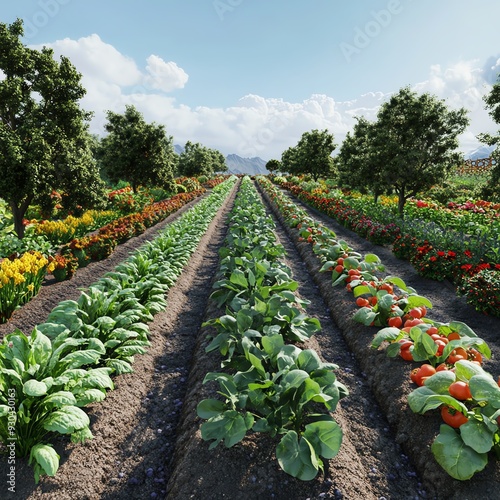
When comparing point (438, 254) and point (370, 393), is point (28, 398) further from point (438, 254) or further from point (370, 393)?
point (438, 254)

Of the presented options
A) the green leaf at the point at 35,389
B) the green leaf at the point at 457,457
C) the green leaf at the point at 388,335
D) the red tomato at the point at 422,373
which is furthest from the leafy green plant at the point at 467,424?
the green leaf at the point at 35,389

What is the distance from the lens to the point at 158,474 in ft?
10.3

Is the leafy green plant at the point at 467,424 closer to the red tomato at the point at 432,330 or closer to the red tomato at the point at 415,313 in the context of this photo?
the red tomato at the point at 432,330

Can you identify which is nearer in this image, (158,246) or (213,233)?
(158,246)

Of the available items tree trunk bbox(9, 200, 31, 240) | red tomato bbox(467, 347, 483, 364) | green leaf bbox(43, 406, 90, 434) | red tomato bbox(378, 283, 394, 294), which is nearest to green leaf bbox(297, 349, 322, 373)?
red tomato bbox(467, 347, 483, 364)

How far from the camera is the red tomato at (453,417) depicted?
283 cm

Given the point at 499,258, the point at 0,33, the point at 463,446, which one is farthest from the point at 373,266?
the point at 0,33

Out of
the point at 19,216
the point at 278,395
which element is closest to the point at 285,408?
the point at 278,395

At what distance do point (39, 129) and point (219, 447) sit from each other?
895 centimetres

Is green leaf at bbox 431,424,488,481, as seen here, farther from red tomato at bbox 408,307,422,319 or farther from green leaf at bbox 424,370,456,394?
red tomato at bbox 408,307,422,319

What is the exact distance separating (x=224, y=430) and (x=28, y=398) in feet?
5.78

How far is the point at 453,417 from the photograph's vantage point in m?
2.86

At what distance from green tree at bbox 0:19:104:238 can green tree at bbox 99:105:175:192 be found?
10781 mm

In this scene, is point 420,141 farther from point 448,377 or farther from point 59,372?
point 59,372
